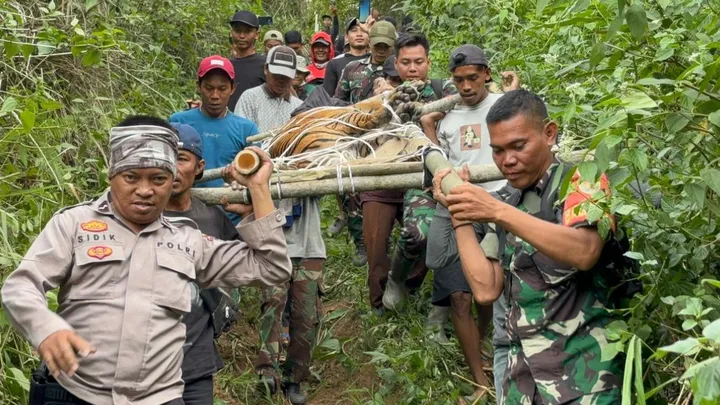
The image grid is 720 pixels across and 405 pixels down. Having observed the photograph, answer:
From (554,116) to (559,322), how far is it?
2.31 ft

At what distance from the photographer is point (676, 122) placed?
3191 mm

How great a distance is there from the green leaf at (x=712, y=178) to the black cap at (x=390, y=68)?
13.6 feet

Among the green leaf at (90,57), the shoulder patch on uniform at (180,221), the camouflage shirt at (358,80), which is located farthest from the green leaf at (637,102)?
the camouflage shirt at (358,80)

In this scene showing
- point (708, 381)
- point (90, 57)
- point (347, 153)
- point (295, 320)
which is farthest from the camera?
point (295, 320)

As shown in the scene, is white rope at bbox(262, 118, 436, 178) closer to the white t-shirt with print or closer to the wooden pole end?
the wooden pole end

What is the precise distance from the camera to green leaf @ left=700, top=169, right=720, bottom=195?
2.96m

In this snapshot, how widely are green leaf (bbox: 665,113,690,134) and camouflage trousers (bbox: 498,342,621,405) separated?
85 centimetres

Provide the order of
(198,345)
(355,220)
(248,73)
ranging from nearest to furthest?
(198,345)
(355,220)
(248,73)

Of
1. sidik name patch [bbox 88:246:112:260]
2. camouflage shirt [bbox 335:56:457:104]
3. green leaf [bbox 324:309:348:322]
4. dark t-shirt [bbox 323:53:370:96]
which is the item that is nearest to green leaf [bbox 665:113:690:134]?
sidik name patch [bbox 88:246:112:260]

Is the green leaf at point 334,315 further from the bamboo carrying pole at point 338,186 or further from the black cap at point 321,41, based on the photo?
the black cap at point 321,41

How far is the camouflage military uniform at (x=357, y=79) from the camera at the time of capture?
24.3ft

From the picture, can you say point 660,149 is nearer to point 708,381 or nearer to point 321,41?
point 708,381

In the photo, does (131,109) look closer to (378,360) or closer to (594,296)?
(378,360)

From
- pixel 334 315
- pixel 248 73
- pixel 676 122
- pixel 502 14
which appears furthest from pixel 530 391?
pixel 248 73
